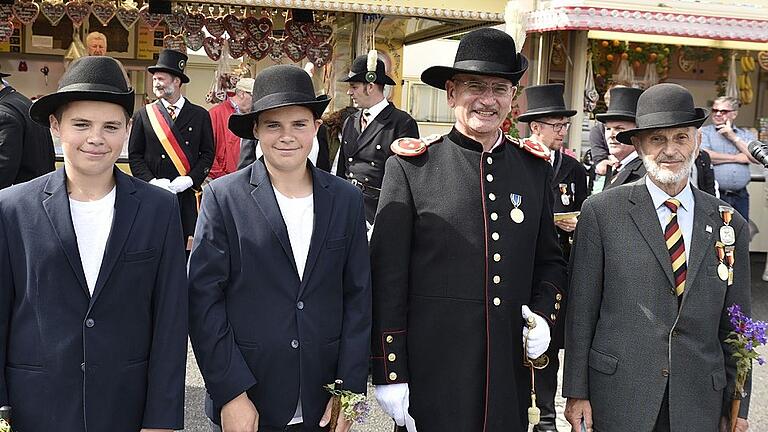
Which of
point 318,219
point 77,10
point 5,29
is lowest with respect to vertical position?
point 318,219

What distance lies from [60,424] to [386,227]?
1.18 m

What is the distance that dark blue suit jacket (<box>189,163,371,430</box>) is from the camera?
8.64 feet

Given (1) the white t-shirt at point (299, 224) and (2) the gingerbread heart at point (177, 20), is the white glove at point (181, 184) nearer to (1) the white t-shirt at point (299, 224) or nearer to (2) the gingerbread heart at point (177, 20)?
(2) the gingerbread heart at point (177, 20)

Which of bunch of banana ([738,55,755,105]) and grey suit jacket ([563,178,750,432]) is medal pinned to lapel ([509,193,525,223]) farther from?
bunch of banana ([738,55,755,105])

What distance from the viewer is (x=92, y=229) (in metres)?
2.54

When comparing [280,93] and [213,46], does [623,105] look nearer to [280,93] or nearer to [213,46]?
[280,93]

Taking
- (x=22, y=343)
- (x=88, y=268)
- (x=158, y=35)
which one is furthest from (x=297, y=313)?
(x=158, y=35)

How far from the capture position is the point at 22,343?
7.95ft

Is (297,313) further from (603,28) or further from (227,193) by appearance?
(603,28)

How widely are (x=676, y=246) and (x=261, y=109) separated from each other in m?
1.50

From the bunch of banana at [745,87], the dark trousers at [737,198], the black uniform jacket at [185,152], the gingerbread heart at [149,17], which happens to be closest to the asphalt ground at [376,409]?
the black uniform jacket at [185,152]

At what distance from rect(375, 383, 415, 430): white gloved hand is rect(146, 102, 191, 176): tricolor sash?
433cm

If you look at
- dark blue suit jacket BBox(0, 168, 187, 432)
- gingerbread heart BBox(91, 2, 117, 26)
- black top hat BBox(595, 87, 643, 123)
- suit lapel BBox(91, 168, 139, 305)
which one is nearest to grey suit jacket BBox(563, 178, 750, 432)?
dark blue suit jacket BBox(0, 168, 187, 432)

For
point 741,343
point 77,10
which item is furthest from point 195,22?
point 741,343
